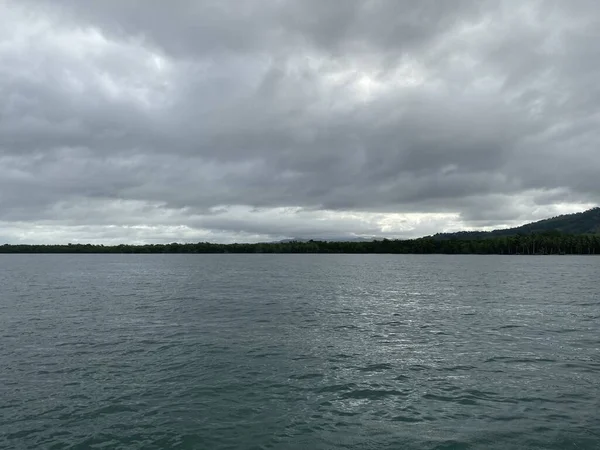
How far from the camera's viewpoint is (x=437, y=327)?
1604 inches

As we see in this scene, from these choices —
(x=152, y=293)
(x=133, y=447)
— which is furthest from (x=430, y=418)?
(x=152, y=293)

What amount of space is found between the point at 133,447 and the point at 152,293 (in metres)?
59.7

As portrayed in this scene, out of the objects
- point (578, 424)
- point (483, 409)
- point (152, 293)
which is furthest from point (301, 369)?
point (152, 293)

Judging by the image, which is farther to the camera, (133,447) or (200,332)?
(200,332)

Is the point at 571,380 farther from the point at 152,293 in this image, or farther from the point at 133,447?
the point at 152,293

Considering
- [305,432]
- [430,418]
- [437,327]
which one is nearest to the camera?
[305,432]

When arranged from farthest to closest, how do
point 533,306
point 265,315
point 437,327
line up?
point 533,306 → point 265,315 → point 437,327

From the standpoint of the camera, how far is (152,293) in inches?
2854

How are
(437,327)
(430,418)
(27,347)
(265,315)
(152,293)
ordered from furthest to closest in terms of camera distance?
1. (152,293)
2. (265,315)
3. (437,327)
4. (27,347)
5. (430,418)

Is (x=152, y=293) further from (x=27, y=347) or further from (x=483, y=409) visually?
(x=483, y=409)

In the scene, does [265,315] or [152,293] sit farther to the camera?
[152,293]

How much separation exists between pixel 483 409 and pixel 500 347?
14000mm

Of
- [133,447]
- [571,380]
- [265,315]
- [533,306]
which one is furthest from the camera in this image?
[533,306]

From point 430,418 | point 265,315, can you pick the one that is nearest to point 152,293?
point 265,315
